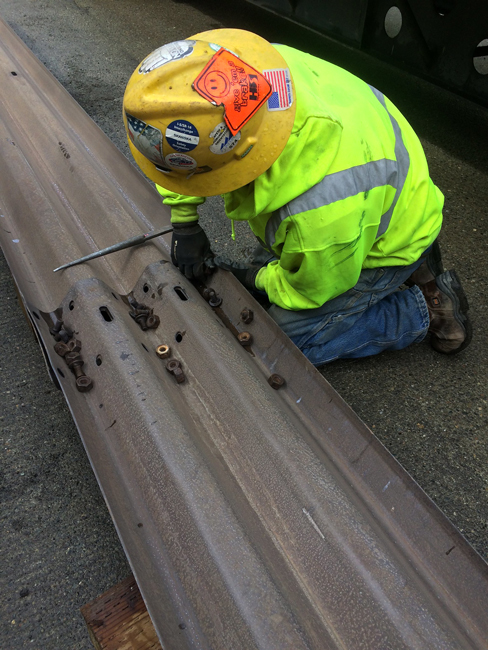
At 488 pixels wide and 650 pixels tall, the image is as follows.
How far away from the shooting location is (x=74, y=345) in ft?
6.22

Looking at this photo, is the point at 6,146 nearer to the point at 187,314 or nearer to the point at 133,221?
the point at 133,221

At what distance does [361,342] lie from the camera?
234cm

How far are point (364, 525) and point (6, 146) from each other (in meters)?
2.62

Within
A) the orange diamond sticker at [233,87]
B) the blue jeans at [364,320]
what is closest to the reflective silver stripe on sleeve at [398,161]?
the blue jeans at [364,320]

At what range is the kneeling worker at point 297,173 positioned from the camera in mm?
1396

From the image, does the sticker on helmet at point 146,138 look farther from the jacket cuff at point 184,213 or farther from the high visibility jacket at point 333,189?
the jacket cuff at point 184,213

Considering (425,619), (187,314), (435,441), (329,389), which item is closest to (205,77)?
(187,314)

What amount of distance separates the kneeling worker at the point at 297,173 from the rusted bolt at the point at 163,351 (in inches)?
13.8

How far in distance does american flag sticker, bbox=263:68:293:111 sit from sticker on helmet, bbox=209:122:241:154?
0.15m

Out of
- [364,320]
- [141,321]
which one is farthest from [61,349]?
[364,320]

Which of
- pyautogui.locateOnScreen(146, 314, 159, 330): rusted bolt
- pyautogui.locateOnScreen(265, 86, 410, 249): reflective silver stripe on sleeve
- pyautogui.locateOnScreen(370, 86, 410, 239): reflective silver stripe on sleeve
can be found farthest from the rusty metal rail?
pyautogui.locateOnScreen(370, 86, 410, 239): reflective silver stripe on sleeve

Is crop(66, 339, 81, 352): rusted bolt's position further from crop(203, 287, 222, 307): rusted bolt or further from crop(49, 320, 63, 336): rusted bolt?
crop(203, 287, 222, 307): rusted bolt

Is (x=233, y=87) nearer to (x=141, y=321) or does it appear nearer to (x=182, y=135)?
(x=182, y=135)

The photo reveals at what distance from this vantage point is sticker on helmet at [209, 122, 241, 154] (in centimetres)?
141
